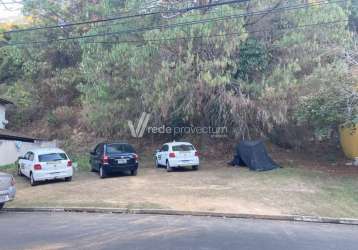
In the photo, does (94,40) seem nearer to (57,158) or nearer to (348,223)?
(57,158)

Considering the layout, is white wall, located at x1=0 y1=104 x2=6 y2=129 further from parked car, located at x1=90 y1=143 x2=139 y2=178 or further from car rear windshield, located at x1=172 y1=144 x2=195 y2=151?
car rear windshield, located at x1=172 y1=144 x2=195 y2=151

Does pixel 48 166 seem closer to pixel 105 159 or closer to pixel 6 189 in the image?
pixel 105 159

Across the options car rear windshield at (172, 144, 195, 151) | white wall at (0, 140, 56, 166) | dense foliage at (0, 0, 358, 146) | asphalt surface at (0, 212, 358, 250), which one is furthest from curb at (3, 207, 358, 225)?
white wall at (0, 140, 56, 166)

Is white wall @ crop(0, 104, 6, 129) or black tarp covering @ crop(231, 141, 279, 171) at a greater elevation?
white wall @ crop(0, 104, 6, 129)

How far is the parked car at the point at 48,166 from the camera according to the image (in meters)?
18.2

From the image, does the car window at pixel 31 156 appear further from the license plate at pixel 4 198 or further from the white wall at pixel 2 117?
the white wall at pixel 2 117

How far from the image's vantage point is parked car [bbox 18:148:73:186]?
18219 millimetres

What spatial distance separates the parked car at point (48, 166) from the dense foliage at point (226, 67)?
224 inches

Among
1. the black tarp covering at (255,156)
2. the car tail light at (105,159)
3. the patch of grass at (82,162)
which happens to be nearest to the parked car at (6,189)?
the car tail light at (105,159)

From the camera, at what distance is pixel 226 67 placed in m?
22.0

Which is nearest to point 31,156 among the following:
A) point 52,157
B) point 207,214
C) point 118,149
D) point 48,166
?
point 52,157

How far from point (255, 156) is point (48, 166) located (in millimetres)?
10184

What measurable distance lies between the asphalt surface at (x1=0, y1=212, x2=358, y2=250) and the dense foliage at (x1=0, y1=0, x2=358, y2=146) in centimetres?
947

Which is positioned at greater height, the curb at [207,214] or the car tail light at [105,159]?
the car tail light at [105,159]
